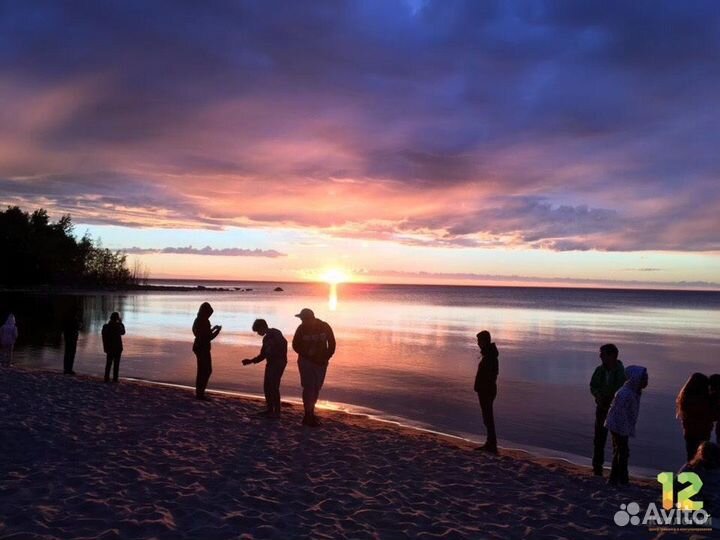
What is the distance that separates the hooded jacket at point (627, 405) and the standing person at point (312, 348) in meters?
5.04

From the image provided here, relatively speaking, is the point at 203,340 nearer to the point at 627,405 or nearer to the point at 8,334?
the point at 8,334

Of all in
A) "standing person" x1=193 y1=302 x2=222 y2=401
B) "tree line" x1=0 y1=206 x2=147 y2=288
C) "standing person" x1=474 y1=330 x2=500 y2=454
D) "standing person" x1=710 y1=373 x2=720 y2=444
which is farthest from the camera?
"tree line" x1=0 y1=206 x2=147 y2=288

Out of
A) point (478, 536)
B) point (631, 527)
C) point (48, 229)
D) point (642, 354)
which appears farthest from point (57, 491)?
point (48, 229)

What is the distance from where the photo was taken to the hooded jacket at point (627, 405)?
26.3 ft

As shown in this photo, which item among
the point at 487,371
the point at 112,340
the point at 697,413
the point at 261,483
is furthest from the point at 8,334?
the point at 697,413

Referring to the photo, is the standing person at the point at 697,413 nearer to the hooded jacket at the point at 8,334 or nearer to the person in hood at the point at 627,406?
the person in hood at the point at 627,406

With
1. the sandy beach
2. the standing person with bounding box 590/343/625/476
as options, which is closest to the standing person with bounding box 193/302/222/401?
the sandy beach

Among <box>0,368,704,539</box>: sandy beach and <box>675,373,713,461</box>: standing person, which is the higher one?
<box>675,373,713,461</box>: standing person

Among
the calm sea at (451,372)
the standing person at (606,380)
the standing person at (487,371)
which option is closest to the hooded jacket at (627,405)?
the standing person at (606,380)

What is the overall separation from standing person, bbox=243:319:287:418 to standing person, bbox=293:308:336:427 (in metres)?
0.65

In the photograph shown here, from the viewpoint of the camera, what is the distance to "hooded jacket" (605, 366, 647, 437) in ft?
26.3

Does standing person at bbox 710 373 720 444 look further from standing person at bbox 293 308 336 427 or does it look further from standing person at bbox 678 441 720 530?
standing person at bbox 293 308 336 427

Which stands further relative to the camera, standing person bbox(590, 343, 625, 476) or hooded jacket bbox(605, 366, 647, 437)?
standing person bbox(590, 343, 625, 476)

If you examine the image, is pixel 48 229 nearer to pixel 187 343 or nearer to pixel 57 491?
pixel 187 343
